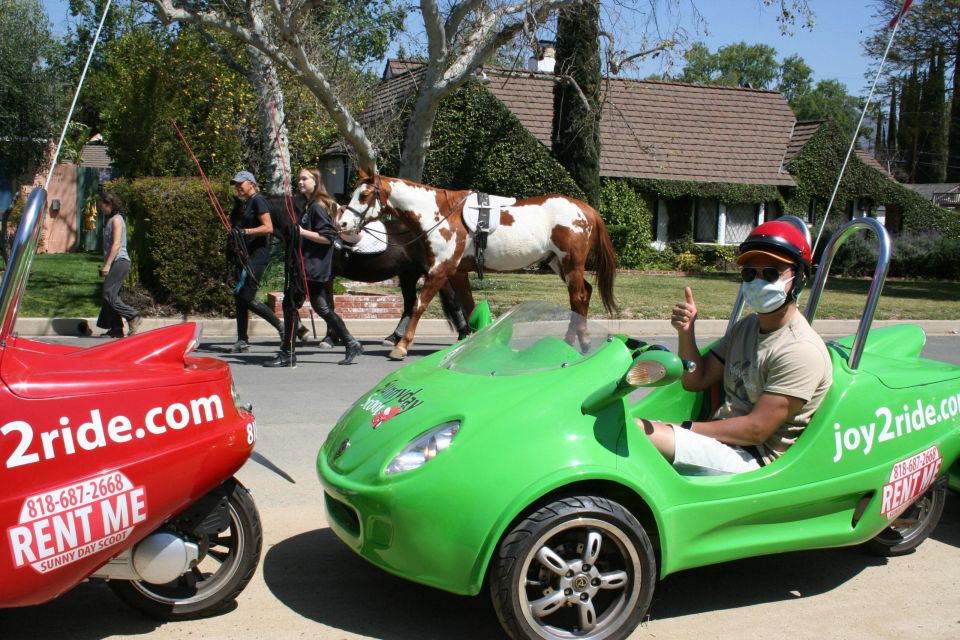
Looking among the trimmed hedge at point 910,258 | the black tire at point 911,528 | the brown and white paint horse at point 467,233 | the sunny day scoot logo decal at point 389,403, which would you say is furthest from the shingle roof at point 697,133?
the sunny day scoot logo decal at point 389,403

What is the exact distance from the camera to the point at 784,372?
13.3 ft

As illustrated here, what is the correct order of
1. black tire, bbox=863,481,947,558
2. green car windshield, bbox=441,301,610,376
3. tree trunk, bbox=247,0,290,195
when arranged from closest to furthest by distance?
green car windshield, bbox=441,301,610,376
black tire, bbox=863,481,947,558
tree trunk, bbox=247,0,290,195

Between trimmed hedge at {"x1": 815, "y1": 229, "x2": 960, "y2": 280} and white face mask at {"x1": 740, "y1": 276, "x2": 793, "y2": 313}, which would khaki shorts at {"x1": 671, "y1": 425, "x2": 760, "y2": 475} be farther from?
trimmed hedge at {"x1": 815, "y1": 229, "x2": 960, "y2": 280}

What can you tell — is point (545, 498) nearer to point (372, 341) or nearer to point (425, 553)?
point (425, 553)

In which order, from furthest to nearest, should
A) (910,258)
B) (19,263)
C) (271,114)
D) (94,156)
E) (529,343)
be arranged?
(94,156)
(910,258)
(271,114)
(529,343)
(19,263)

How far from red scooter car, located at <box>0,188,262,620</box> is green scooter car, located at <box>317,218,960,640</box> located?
1.59 ft

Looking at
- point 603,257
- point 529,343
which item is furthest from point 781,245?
point 603,257

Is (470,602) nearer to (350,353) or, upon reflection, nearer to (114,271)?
(350,353)

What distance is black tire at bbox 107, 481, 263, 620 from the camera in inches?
148

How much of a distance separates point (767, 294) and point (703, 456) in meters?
0.76

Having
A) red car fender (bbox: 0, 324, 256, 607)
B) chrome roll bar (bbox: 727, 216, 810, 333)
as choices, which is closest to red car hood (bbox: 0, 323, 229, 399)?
red car fender (bbox: 0, 324, 256, 607)

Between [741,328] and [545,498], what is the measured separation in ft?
4.91

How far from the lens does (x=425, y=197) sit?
36.0ft

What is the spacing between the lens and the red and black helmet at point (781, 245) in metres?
4.04
